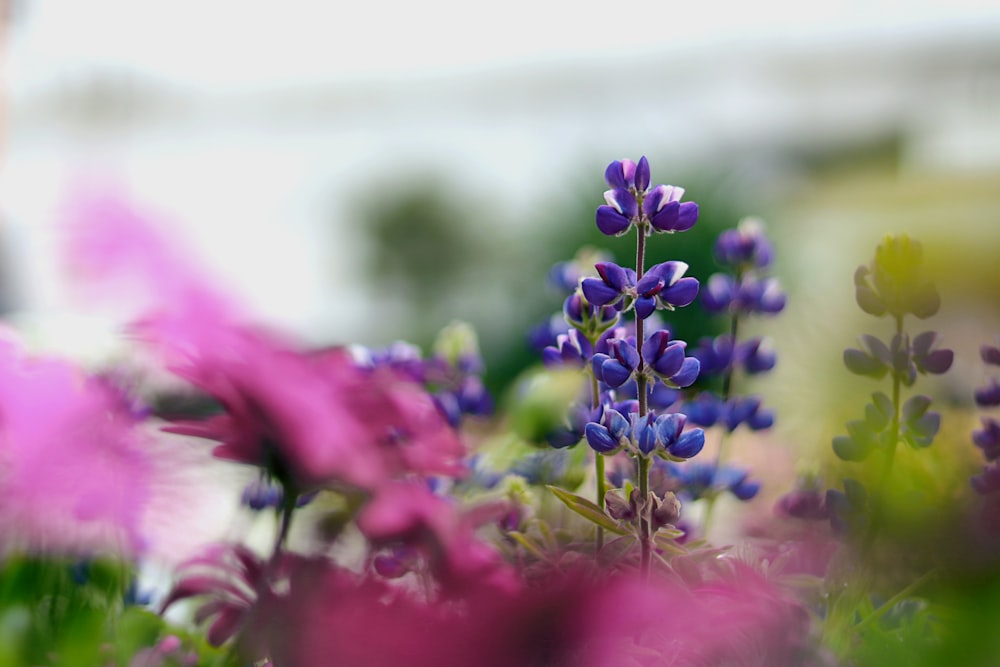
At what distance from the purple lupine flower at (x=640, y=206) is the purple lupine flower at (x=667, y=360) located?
0.03 meters

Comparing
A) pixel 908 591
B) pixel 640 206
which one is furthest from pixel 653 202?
pixel 908 591

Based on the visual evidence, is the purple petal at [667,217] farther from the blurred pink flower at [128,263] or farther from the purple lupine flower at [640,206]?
Result: the blurred pink flower at [128,263]

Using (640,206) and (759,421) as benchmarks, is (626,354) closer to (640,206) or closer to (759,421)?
(640,206)

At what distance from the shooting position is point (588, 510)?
0.67ft

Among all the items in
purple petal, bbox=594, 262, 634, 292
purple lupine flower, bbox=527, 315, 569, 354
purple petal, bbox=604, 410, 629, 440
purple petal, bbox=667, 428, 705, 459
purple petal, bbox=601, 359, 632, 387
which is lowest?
purple lupine flower, bbox=527, 315, 569, 354

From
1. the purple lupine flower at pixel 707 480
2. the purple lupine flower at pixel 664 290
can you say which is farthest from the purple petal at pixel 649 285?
the purple lupine flower at pixel 707 480

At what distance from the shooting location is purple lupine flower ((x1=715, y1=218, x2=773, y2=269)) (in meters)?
0.36

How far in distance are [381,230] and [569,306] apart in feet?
15.7

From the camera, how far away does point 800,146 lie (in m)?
6.10

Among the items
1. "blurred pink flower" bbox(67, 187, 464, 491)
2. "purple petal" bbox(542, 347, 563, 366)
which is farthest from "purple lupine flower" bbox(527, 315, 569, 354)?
"blurred pink flower" bbox(67, 187, 464, 491)

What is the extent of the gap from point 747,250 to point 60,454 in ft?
0.85

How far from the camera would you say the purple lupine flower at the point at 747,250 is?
0.36m

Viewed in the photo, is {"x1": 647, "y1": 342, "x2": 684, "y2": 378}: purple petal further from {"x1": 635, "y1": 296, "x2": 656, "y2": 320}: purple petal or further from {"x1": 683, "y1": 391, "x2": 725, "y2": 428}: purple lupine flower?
{"x1": 683, "y1": 391, "x2": 725, "y2": 428}: purple lupine flower

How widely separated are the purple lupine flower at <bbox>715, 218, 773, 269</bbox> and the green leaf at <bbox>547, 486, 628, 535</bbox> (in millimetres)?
171
